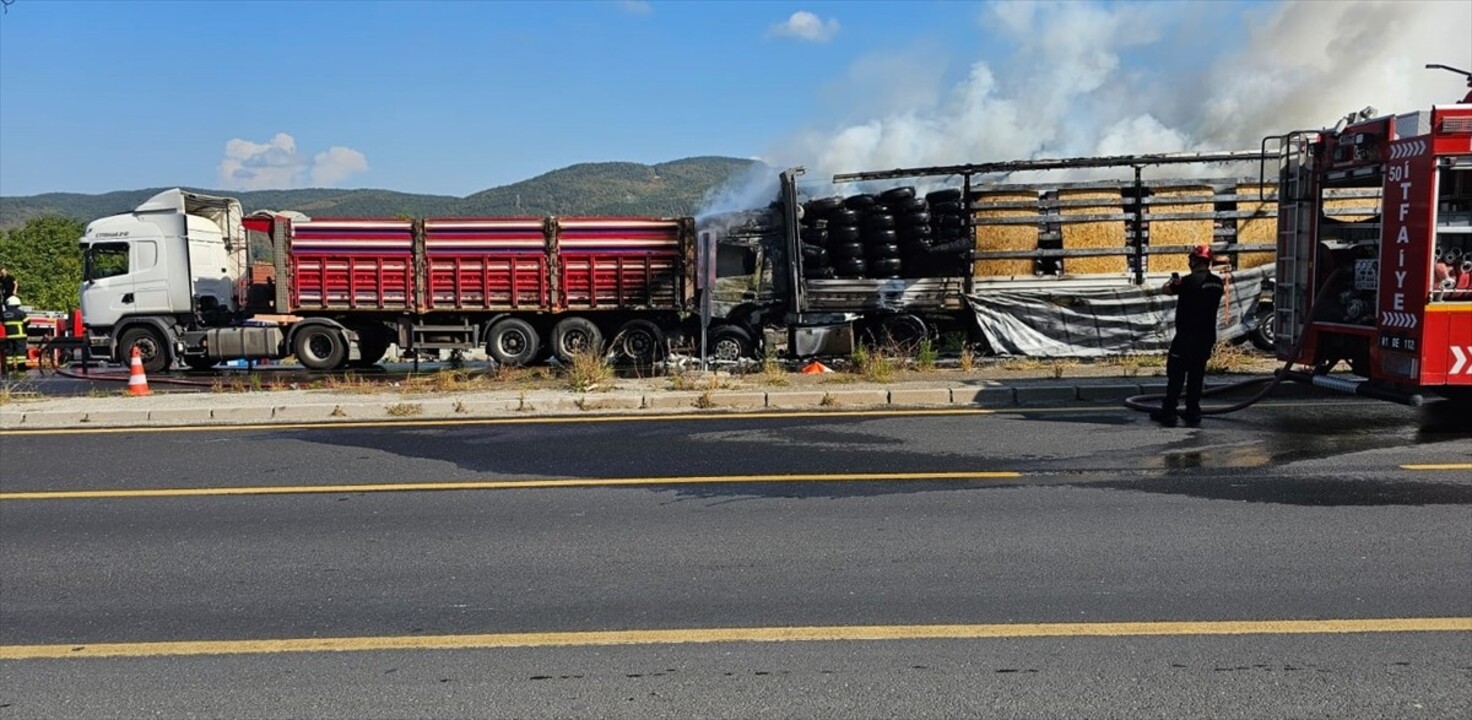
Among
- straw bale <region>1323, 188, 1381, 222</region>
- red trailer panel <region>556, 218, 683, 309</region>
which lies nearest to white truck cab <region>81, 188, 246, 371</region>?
red trailer panel <region>556, 218, 683, 309</region>

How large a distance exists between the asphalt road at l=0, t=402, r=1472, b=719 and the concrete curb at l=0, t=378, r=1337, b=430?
2388mm

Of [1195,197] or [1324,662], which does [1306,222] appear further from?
[1324,662]

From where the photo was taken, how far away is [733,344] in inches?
667

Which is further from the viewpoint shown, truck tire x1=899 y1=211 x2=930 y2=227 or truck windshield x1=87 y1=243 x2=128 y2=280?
truck windshield x1=87 y1=243 x2=128 y2=280

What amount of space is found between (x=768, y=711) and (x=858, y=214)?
13276 millimetres

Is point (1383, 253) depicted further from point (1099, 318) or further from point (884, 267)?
point (884, 267)

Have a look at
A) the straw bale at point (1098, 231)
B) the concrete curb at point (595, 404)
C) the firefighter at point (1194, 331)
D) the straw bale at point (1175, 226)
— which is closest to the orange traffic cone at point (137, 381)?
the concrete curb at point (595, 404)

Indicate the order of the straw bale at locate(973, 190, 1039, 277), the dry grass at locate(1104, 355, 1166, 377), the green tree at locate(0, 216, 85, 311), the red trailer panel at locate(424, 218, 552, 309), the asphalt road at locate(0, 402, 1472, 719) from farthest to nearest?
the green tree at locate(0, 216, 85, 311), the red trailer panel at locate(424, 218, 552, 309), the straw bale at locate(973, 190, 1039, 277), the dry grass at locate(1104, 355, 1166, 377), the asphalt road at locate(0, 402, 1472, 719)

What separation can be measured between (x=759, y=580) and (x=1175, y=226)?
12.8m

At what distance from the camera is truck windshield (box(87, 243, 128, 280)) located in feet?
61.5

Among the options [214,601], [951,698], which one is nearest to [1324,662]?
[951,698]

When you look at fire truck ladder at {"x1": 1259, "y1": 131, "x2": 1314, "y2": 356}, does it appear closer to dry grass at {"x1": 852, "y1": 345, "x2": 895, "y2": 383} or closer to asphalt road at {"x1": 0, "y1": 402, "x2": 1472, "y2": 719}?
asphalt road at {"x1": 0, "y1": 402, "x2": 1472, "y2": 719}

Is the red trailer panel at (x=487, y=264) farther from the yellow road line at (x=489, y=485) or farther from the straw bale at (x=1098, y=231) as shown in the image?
the yellow road line at (x=489, y=485)

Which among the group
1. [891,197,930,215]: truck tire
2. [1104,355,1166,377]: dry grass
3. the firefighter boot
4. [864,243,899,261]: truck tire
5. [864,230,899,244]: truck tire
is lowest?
the firefighter boot
